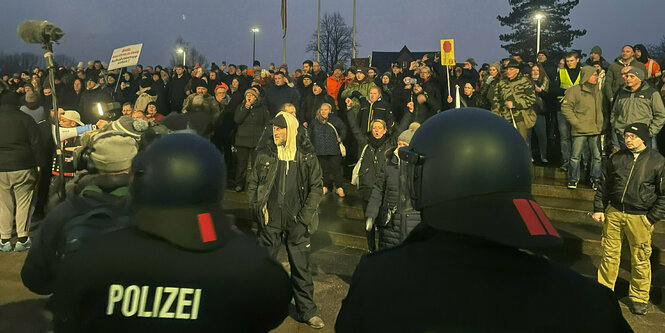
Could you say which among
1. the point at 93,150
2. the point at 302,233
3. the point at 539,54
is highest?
the point at 539,54

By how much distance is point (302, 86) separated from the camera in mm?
13219

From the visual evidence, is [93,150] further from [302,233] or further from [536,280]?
[536,280]

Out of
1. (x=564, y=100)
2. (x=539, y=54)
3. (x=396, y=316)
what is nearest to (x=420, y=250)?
(x=396, y=316)

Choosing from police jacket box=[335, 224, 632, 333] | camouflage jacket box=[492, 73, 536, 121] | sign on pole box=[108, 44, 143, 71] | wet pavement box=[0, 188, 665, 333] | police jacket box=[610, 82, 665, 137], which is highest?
sign on pole box=[108, 44, 143, 71]

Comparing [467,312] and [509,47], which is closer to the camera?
[467,312]

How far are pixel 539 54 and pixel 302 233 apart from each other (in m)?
8.87

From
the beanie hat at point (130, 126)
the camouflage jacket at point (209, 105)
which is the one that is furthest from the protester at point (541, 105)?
the beanie hat at point (130, 126)

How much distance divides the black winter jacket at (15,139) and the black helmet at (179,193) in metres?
6.75

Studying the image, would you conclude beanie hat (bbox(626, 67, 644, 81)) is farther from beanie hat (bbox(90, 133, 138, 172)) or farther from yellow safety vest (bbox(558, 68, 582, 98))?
beanie hat (bbox(90, 133, 138, 172))

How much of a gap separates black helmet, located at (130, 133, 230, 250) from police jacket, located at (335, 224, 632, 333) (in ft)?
2.17

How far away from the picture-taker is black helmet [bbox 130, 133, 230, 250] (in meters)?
1.70

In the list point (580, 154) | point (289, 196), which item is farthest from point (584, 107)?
point (289, 196)

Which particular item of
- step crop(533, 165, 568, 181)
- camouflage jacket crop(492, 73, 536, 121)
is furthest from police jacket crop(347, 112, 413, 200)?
step crop(533, 165, 568, 181)

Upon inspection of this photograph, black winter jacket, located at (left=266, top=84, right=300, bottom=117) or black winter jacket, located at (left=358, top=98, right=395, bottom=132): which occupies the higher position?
black winter jacket, located at (left=266, top=84, right=300, bottom=117)
